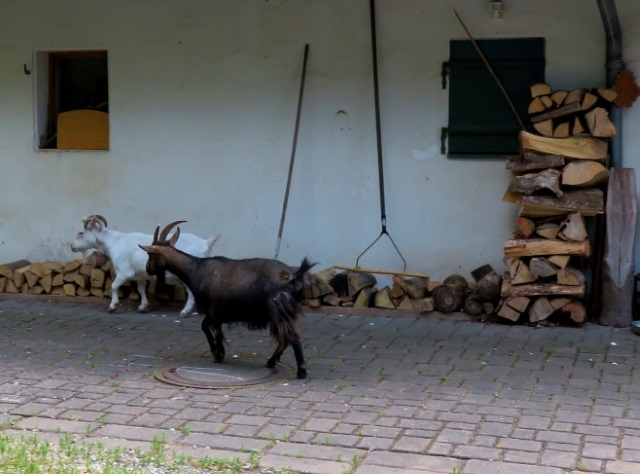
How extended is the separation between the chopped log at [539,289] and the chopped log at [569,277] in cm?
4

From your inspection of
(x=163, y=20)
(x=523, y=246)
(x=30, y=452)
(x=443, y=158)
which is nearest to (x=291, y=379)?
(x=30, y=452)

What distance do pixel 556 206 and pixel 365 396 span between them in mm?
3220

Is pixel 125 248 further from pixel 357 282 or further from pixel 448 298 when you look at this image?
pixel 448 298

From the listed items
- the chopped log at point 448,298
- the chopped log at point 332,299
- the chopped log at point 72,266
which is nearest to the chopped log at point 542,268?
the chopped log at point 448,298

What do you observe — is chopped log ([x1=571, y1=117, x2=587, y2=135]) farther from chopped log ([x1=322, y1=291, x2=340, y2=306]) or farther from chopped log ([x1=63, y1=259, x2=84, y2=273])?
chopped log ([x1=63, y1=259, x2=84, y2=273])

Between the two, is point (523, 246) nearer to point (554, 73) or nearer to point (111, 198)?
point (554, 73)

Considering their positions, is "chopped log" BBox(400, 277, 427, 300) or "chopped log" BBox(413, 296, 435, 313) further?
"chopped log" BBox(400, 277, 427, 300)

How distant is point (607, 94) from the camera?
954cm

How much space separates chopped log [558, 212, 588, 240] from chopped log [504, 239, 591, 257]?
57mm

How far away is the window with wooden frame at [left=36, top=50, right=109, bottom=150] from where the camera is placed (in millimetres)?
11562

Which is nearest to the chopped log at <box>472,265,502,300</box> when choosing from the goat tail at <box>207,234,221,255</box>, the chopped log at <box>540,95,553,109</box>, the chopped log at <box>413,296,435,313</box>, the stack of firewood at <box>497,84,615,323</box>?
the stack of firewood at <box>497,84,615,323</box>

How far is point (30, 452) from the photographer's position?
19.1 ft

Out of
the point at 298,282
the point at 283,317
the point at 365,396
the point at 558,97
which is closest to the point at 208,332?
the point at 283,317

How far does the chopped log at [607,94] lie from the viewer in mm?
9539
